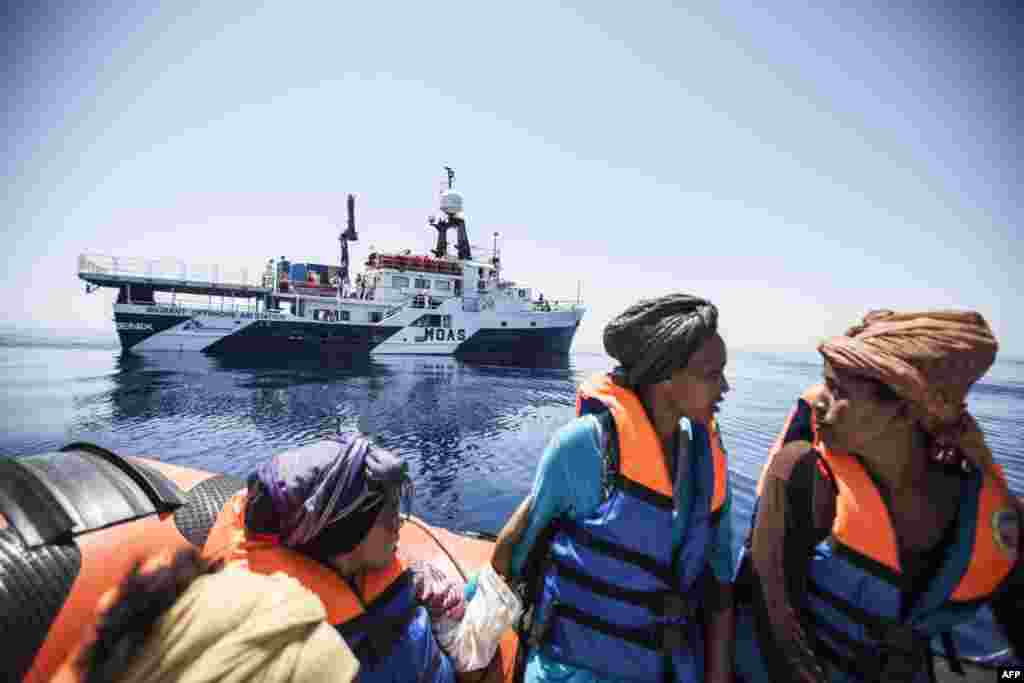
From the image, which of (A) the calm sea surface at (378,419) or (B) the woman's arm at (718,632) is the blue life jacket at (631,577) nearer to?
(B) the woman's arm at (718,632)

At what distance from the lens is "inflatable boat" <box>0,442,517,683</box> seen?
1.33 metres

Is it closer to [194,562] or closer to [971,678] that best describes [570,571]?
[194,562]

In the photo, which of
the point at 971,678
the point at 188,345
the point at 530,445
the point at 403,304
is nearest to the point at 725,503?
the point at 971,678

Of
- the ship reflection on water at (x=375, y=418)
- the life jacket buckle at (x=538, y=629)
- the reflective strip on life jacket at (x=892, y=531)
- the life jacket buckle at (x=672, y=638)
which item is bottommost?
the ship reflection on water at (x=375, y=418)

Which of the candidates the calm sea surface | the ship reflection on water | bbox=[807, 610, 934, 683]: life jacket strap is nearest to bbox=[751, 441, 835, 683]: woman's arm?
bbox=[807, 610, 934, 683]: life jacket strap

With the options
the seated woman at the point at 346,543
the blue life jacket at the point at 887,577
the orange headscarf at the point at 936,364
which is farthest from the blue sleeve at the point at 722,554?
the seated woman at the point at 346,543

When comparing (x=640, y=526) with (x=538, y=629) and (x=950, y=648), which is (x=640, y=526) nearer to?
(x=538, y=629)

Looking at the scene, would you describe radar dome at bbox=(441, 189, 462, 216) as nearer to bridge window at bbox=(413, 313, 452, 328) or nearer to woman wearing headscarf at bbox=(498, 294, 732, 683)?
bridge window at bbox=(413, 313, 452, 328)

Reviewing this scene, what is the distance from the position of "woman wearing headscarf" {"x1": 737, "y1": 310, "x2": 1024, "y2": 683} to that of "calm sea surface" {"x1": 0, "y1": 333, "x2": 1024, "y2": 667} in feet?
12.1

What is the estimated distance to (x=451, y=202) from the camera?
1176 inches

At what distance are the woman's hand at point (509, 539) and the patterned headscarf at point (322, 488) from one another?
53cm

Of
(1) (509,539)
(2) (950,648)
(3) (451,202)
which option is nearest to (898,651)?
(2) (950,648)

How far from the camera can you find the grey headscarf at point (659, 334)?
4.76ft

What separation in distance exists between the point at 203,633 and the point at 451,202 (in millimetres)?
31517
